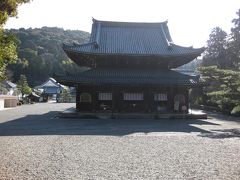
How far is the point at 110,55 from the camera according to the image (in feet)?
103

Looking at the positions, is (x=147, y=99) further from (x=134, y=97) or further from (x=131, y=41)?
(x=131, y=41)

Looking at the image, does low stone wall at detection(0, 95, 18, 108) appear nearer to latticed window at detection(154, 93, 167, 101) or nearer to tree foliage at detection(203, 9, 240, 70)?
latticed window at detection(154, 93, 167, 101)

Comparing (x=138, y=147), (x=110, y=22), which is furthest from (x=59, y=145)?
(x=110, y=22)

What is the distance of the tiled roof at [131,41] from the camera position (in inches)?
1260

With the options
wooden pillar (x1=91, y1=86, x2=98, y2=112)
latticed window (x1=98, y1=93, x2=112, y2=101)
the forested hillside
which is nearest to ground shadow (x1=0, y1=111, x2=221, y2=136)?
wooden pillar (x1=91, y1=86, x2=98, y2=112)

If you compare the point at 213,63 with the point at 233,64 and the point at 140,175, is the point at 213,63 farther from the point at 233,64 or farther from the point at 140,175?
the point at 140,175

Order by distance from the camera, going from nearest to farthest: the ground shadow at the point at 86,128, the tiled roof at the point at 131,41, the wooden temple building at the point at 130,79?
the ground shadow at the point at 86,128
the wooden temple building at the point at 130,79
the tiled roof at the point at 131,41

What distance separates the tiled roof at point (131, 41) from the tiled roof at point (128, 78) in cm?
192

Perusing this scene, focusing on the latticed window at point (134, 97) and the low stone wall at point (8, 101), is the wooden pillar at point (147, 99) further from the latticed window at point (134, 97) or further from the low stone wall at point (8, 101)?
the low stone wall at point (8, 101)

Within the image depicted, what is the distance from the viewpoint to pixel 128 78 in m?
30.8

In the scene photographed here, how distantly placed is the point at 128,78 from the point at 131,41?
602 cm

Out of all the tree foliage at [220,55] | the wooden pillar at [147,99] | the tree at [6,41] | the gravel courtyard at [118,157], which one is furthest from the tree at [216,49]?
the tree at [6,41]

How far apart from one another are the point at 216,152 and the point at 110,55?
20.2 meters

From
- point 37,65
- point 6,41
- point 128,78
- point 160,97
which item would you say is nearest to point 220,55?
point 160,97
